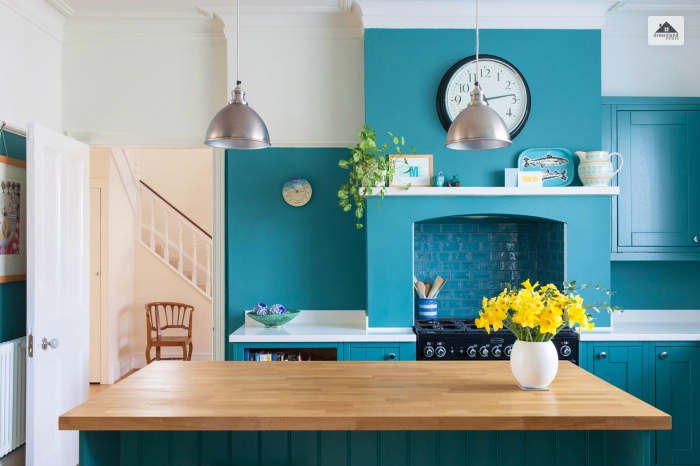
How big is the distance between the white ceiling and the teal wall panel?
6.17 feet

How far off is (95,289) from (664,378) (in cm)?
548

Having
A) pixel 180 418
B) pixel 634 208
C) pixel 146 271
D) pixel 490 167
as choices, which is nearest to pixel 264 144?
pixel 180 418

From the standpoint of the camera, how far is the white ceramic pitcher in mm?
4141

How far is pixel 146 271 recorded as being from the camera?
735 cm

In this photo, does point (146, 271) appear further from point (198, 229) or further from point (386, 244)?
point (386, 244)

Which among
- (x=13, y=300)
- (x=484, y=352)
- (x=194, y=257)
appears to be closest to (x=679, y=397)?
(x=484, y=352)

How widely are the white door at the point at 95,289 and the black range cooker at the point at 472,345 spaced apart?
408cm

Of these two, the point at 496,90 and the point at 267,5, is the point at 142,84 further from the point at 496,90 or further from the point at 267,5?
the point at 496,90

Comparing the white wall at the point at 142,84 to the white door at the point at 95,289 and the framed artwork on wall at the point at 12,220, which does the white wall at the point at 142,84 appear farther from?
the white door at the point at 95,289

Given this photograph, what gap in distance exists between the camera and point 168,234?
318 inches

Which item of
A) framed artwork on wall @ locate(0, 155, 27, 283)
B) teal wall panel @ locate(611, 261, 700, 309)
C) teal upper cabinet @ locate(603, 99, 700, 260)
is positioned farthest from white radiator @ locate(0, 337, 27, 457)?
teal wall panel @ locate(611, 261, 700, 309)

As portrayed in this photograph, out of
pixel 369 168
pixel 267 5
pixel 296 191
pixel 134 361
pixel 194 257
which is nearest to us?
pixel 369 168

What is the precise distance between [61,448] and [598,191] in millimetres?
3972

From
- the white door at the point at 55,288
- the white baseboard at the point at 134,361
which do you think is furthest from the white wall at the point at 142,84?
the white baseboard at the point at 134,361
